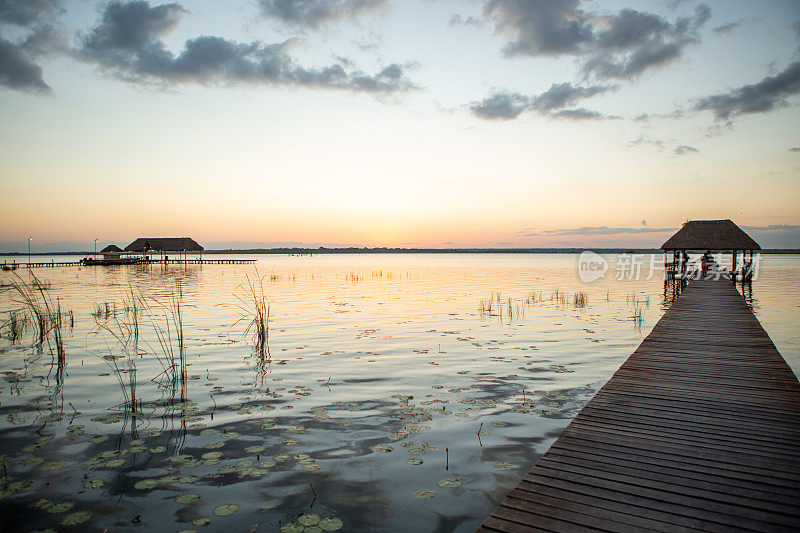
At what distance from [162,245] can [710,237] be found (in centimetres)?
7663

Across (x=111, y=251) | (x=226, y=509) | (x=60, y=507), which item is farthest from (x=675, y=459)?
(x=111, y=251)

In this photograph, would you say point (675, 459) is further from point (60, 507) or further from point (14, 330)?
point (14, 330)

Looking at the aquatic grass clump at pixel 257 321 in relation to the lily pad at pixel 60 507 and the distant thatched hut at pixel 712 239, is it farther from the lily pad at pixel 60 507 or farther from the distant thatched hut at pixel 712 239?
the distant thatched hut at pixel 712 239

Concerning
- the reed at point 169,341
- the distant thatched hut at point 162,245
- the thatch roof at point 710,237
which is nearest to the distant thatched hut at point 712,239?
the thatch roof at point 710,237

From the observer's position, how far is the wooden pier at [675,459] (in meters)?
3.46

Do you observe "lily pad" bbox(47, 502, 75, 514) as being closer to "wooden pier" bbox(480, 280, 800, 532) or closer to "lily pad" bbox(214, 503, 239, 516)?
"lily pad" bbox(214, 503, 239, 516)

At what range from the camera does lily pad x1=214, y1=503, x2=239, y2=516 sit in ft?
14.5

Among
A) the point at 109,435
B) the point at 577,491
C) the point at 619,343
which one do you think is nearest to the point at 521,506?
the point at 577,491

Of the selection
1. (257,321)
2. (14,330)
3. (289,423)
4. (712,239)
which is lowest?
(289,423)

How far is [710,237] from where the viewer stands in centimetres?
3350

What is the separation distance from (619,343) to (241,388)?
33.8 ft

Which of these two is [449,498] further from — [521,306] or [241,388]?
[521,306]

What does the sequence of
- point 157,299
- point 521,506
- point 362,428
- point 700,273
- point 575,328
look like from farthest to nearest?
point 700,273 < point 157,299 < point 575,328 < point 362,428 < point 521,506

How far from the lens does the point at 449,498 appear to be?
4789mm
